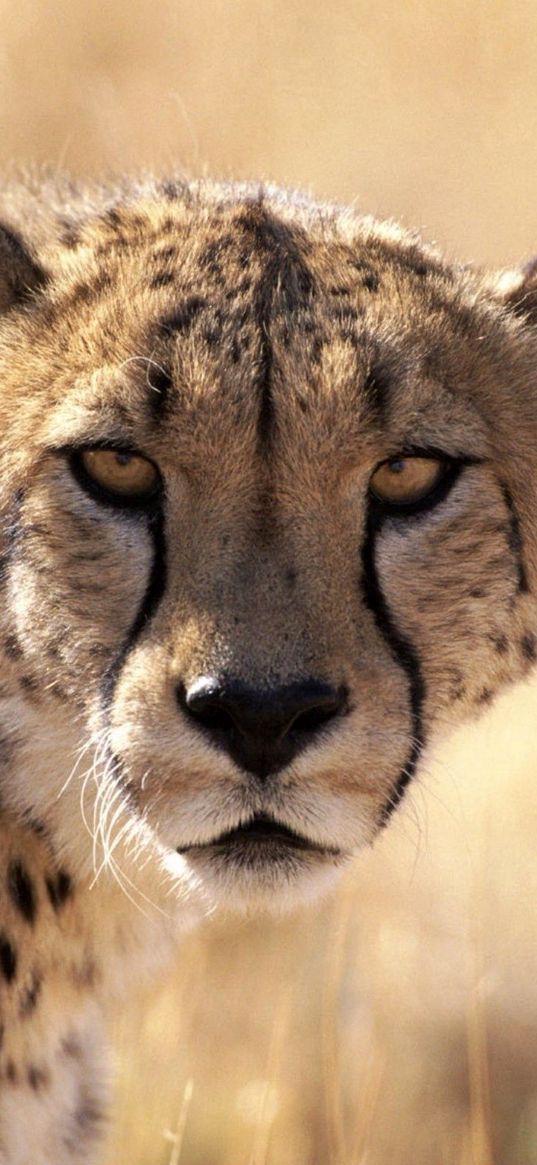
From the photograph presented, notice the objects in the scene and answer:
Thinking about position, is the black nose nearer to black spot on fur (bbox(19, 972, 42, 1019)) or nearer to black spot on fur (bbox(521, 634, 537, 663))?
black spot on fur (bbox(521, 634, 537, 663))

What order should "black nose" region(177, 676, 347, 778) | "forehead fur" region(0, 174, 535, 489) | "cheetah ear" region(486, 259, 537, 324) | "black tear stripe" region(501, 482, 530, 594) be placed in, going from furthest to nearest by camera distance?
"cheetah ear" region(486, 259, 537, 324)
"black tear stripe" region(501, 482, 530, 594)
"forehead fur" region(0, 174, 535, 489)
"black nose" region(177, 676, 347, 778)

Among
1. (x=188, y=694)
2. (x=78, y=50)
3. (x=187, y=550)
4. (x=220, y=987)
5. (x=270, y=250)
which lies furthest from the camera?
(x=78, y=50)

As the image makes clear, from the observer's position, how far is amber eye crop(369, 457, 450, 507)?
7.27 feet

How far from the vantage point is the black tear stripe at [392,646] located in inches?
85.7

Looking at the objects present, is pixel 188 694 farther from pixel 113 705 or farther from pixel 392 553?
pixel 392 553

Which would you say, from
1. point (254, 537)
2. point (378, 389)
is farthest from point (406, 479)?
point (254, 537)

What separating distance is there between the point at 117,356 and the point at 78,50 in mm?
5114

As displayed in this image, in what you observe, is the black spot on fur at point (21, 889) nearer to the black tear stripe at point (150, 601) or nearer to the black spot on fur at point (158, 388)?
the black tear stripe at point (150, 601)

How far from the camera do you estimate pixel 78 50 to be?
23.0ft

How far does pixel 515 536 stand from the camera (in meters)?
2.38

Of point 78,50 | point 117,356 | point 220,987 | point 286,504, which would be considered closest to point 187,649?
point 286,504

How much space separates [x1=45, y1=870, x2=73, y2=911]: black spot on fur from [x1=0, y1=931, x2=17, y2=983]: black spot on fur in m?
0.08

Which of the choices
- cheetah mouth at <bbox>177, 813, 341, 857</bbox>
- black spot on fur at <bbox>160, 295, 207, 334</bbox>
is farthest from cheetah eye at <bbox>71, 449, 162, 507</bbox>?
cheetah mouth at <bbox>177, 813, 341, 857</bbox>

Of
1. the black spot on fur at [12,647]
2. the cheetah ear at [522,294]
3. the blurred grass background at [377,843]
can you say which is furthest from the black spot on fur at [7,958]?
the cheetah ear at [522,294]
